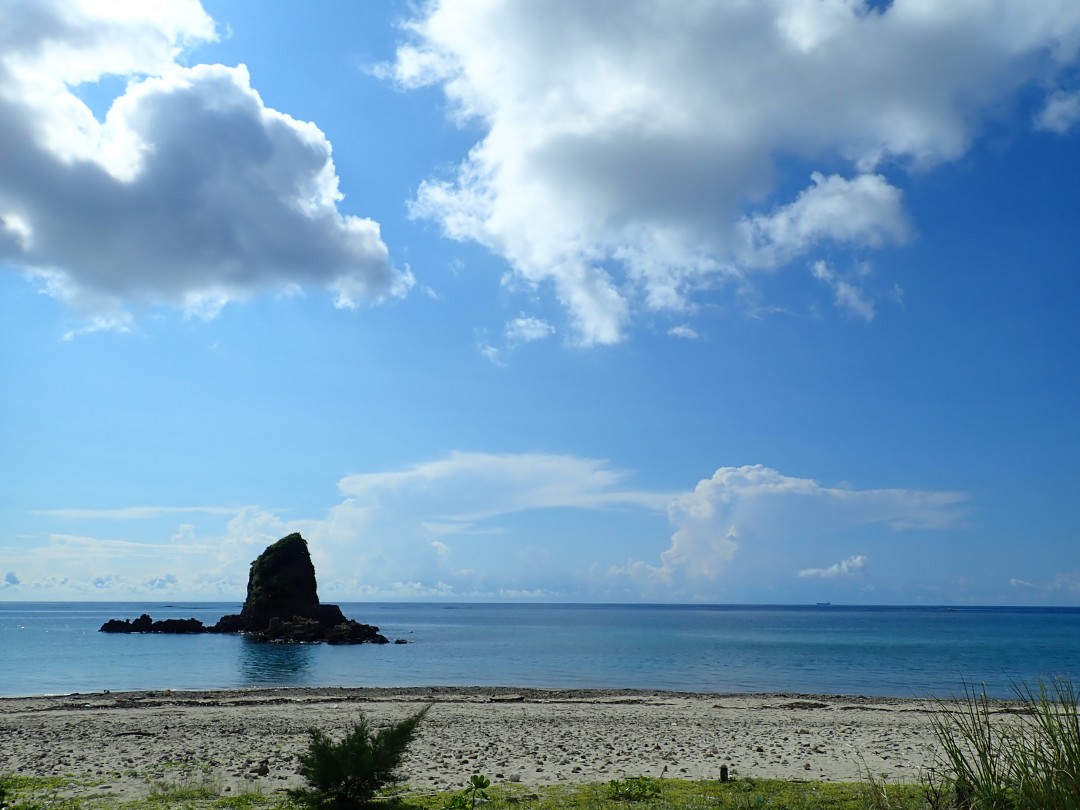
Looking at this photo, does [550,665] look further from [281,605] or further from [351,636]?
[281,605]

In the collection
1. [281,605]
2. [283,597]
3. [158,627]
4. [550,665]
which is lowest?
[158,627]

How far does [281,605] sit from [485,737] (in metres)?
105

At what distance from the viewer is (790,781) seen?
16062mm

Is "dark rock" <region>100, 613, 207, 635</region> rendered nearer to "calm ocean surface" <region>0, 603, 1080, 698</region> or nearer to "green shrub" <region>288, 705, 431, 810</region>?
"calm ocean surface" <region>0, 603, 1080, 698</region>

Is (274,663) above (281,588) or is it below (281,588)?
below

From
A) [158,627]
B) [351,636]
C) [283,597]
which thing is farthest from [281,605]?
[158,627]

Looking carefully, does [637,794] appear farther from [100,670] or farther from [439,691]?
[100,670]

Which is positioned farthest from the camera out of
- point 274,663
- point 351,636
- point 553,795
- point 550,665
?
point 351,636

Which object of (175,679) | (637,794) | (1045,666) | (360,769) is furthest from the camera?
(1045,666)

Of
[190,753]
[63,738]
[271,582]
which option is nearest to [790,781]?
[190,753]

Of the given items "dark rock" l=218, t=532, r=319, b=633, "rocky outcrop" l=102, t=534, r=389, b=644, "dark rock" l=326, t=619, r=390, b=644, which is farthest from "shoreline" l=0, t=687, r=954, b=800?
"dark rock" l=218, t=532, r=319, b=633

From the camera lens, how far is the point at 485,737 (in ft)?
77.3

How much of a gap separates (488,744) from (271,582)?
108491 millimetres

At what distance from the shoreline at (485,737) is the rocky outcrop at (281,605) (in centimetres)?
7251
